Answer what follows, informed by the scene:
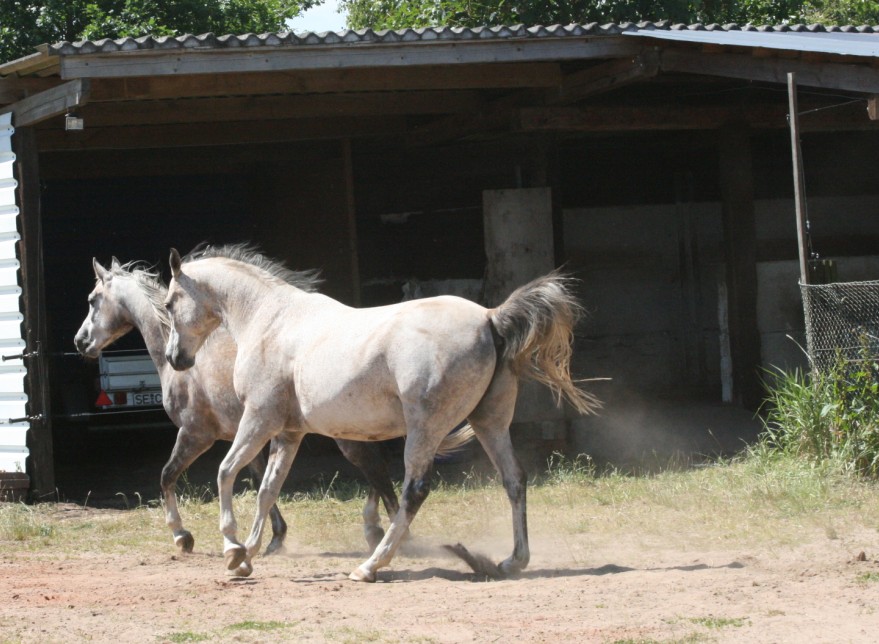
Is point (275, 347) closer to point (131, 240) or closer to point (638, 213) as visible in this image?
point (638, 213)

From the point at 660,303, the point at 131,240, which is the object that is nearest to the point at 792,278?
the point at 660,303

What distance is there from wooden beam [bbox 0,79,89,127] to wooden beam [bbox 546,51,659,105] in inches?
169

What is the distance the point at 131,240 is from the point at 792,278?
964 centimetres

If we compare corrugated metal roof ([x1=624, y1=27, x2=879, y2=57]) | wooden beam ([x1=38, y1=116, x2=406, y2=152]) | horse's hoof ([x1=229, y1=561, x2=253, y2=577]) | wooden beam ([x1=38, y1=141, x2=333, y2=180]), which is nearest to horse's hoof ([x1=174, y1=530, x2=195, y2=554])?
horse's hoof ([x1=229, y1=561, x2=253, y2=577])

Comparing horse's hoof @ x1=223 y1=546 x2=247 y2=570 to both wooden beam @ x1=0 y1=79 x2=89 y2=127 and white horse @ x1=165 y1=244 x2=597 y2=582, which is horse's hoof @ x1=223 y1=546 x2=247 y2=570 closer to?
white horse @ x1=165 y1=244 x2=597 y2=582

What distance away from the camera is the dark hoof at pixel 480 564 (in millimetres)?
6641

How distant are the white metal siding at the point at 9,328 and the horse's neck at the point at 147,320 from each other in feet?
5.76

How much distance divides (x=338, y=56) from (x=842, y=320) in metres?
4.44

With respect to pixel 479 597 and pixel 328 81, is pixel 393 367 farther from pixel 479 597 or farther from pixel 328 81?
pixel 328 81

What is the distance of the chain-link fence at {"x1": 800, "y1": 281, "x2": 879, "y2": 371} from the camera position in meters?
8.91

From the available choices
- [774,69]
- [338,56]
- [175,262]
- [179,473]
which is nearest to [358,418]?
[175,262]

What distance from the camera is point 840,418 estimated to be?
875cm

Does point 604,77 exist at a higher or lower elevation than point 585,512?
higher

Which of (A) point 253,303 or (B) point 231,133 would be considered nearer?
(A) point 253,303
